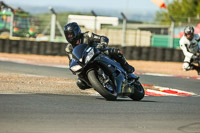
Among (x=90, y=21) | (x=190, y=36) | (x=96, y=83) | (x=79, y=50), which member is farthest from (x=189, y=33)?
(x=90, y=21)

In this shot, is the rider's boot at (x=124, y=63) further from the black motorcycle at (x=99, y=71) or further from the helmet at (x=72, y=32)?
the helmet at (x=72, y=32)

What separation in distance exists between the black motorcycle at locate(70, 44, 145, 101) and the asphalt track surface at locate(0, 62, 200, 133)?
23 cm

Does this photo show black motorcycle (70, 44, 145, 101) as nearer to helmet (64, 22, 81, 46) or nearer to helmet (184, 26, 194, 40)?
helmet (64, 22, 81, 46)

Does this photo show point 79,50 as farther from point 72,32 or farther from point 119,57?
point 119,57

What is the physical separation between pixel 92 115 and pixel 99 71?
156cm

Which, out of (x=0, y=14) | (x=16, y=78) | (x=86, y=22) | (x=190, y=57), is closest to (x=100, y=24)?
(x=86, y=22)

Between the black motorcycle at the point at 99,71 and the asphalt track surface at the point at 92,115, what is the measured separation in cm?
23

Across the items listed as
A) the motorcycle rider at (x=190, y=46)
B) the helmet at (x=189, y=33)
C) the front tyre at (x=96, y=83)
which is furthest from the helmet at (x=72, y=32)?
the motorcycle rider at (x=190, y=46)

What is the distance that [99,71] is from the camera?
822cm

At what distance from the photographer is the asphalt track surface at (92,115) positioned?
5805 mm

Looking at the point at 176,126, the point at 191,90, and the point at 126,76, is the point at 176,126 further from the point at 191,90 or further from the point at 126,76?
the point at 191,90

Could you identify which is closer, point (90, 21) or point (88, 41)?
point (88, 41)

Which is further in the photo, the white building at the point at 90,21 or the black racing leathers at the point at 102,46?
the white building at the point at 90,21

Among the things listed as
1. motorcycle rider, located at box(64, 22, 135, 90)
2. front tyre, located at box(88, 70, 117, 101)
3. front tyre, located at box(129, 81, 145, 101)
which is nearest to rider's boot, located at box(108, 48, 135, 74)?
motorcycle rider, located at box(64, 22, 135, 90)
